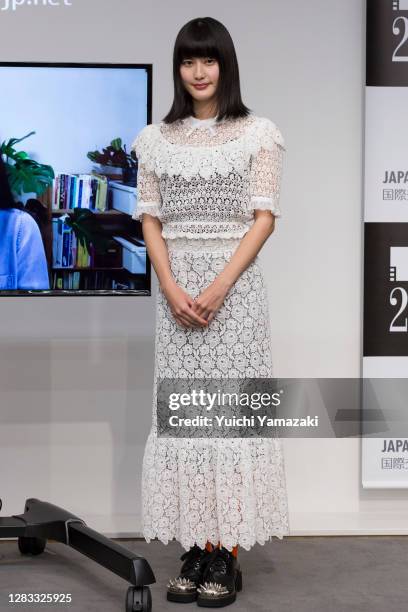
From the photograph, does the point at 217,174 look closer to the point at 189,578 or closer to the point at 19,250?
the point at 19,250

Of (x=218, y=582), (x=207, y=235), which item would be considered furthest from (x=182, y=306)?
(x=218, y=582)

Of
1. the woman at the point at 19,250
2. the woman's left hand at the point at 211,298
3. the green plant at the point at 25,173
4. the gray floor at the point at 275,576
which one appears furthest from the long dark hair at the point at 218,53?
the gray floor at the point at 275,576

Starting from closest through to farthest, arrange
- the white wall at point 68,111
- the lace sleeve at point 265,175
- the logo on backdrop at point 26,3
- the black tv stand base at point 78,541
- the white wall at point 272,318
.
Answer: the black tv stand base at point 78,541
the lace sleeve at point 265,175
the white wall at point 68,111
the logo on backdrop at point 26,3
the white wall at point 272,318

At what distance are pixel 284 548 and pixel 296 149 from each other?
1371 mm

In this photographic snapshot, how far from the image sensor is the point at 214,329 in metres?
2.74

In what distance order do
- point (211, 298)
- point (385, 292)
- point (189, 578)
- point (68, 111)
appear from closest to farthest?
point (211, 298) → point (189, 578) → point (68, 111) → point (385, 292)

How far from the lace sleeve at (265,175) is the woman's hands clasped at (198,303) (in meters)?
0.24

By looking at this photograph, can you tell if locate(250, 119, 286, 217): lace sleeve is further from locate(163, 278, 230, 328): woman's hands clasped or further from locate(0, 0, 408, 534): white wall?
locate(0, 0, 408, 534): white wall

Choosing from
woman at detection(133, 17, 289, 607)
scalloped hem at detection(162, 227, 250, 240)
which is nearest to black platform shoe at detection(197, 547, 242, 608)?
woman at detection(133, 17, 289, 607)

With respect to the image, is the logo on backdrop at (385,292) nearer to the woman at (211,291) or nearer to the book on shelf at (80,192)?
the woman at (211,291)

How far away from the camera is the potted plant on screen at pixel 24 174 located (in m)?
3.09

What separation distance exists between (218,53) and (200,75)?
76mm

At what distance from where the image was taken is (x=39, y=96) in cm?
308

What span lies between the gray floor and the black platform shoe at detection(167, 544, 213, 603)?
1.1 inches
